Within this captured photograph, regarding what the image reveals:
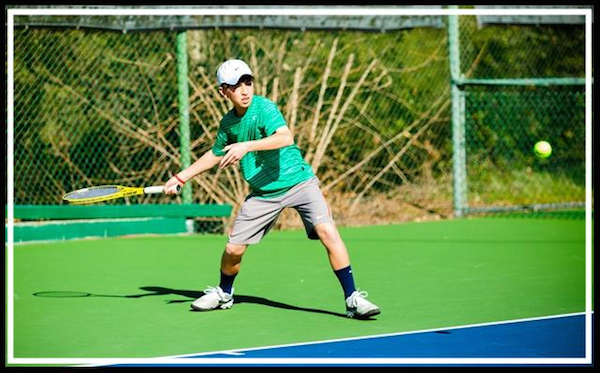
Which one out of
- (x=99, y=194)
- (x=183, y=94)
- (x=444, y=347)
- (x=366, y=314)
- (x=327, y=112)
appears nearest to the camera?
(x=444, y=347)

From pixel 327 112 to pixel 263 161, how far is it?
5.83 metres

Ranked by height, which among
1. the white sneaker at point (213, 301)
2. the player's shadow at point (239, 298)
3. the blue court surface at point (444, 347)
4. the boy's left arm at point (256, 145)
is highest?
the boy's left arm at point (256, 145)

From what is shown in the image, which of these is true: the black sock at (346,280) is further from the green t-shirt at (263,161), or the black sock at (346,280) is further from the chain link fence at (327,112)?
the chain link fence at (327,112)

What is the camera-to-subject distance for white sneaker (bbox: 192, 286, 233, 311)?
257 inches

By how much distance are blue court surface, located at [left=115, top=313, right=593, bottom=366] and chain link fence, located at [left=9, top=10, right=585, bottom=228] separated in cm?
603

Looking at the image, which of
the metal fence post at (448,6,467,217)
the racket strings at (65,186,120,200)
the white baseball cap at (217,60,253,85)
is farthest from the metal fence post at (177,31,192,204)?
the white baseball cap at (217,60,253,85)

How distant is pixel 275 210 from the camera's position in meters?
6.53

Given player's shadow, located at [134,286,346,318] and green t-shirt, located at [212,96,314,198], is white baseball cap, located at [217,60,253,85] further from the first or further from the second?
player's shadow, located at [134,286,346,318]

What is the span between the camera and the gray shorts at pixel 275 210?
6434mm

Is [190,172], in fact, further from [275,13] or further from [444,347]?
[275,13]

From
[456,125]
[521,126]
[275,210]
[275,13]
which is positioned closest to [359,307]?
[275,210]

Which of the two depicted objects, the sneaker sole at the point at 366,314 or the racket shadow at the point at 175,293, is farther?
the racket shadow at the point at 175,293

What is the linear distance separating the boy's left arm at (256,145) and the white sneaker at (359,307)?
3.15 feet

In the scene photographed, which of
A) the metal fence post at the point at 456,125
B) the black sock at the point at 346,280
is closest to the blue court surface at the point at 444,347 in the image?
the black sock at the point at 346,280
